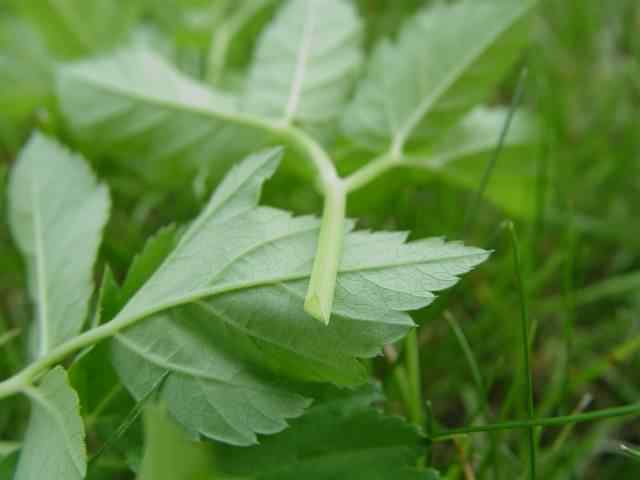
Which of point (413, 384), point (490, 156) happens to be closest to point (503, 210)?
point (490, 156)

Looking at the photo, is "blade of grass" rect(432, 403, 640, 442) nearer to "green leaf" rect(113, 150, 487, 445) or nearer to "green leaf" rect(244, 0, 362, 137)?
"green leaf" rect(113, 150, 487, 445)

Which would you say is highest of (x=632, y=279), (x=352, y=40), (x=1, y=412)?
(x=352, y=40)

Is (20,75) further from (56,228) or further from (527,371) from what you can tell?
(527,371)

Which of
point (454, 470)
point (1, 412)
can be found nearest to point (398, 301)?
point (454, 470)

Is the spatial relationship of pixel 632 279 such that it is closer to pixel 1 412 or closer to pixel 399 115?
pixel 399 115

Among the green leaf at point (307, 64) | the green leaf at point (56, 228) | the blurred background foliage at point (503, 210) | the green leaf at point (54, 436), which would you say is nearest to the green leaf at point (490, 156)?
the blurred background foliage at point (503, 210)

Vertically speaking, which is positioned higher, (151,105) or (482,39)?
(482,39)
